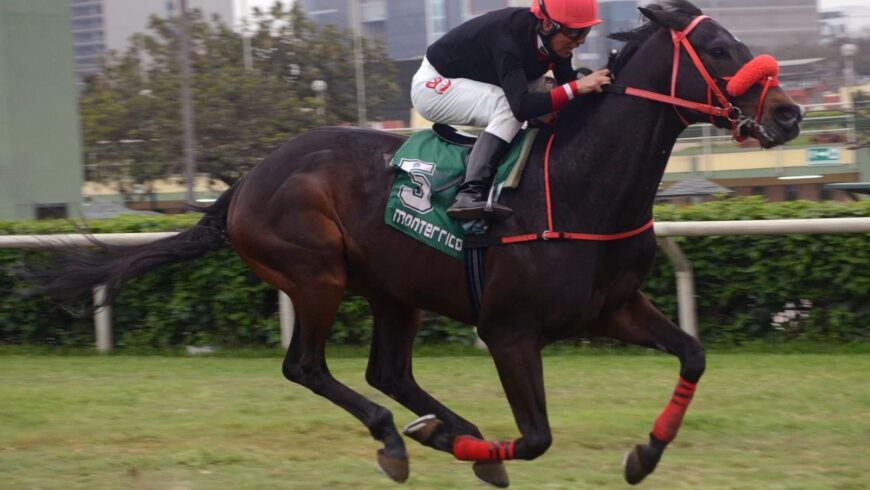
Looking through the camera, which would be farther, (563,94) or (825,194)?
(825,194)

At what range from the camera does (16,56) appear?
15859 mm

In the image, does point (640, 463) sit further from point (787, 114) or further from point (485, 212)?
point (787, 114)

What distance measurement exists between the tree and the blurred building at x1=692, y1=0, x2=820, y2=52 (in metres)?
8.02

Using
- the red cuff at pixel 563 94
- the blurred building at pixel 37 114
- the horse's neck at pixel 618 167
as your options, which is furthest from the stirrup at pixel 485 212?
the blurred building at pixel 37 114

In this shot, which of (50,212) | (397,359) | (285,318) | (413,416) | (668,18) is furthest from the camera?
(50,212)

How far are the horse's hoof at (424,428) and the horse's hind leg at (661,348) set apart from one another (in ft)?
2.68

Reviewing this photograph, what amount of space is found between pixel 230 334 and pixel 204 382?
4.14ft

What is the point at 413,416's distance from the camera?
648 centimetres

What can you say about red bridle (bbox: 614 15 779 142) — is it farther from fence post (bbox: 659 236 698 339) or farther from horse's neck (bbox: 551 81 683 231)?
fence post (bbox: 659 236 698 339)

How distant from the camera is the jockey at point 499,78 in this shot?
15.4 ft

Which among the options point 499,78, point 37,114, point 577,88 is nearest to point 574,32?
point 577,88

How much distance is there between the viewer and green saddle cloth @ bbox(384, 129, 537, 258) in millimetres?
4863

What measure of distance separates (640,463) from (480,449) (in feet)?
2.12

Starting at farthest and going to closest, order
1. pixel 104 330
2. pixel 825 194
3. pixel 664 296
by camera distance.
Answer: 1. pixel 825 194
2. pixel 104 330
3. pixel 664 296
